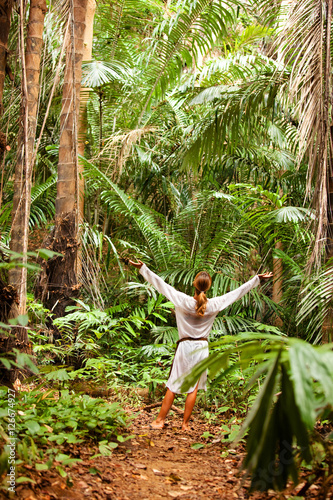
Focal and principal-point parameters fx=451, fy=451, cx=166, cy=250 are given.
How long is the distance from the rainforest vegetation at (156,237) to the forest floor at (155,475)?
70 millimetres

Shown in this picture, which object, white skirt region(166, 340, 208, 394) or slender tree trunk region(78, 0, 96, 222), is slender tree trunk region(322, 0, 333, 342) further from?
slender tree trunk region(78, 0, 96, 222)

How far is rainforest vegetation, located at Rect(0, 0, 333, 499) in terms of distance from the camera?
1.89 meters

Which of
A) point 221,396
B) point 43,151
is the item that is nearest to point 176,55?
point 43,151

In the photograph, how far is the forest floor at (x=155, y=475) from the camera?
205 centimetres

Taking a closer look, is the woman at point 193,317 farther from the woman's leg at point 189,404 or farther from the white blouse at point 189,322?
the woman's leg at point 189,404

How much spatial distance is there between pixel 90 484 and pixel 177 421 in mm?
2245

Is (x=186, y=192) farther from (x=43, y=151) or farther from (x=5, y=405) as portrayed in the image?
(x=5, y=405)

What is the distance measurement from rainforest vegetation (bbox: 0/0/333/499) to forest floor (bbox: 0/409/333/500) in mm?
70

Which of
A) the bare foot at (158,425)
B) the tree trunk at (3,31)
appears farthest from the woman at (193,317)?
the tree trunk at (3,31)

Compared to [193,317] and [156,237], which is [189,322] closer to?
[193,317]

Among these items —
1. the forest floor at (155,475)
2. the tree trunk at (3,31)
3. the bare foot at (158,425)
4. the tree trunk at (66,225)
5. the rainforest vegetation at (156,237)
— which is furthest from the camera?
the tree trunk at (66,225)

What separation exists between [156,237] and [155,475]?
4.68 m

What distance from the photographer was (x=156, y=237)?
7.09m

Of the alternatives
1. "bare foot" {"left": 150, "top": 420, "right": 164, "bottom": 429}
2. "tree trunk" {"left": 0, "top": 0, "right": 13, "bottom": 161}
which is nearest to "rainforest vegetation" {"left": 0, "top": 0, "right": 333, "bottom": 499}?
"tree trunk" {"left": 0, "top": 0, "right": 13, "bottom": 161}
